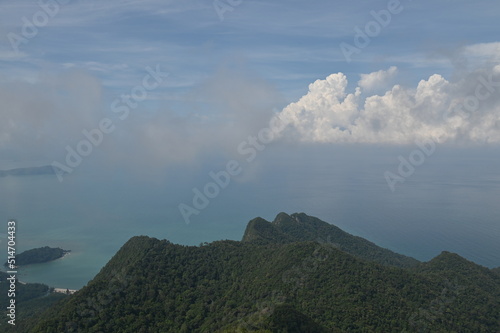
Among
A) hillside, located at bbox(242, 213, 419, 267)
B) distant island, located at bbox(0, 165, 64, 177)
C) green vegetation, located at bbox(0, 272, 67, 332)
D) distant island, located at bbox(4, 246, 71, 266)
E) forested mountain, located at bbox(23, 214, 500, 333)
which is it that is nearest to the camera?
forested mountain, located at bbox(23, 214, 500, 333)

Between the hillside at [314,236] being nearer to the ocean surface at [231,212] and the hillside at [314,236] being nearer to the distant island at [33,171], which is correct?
the ocean surface at [231,212]

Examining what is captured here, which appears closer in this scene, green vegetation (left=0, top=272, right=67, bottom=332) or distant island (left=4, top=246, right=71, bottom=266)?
green vegetation (left=0, top=272, right=67, bottom=332)

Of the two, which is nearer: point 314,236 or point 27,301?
point 27,301

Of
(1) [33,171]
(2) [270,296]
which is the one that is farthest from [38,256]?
(1) [33,171]

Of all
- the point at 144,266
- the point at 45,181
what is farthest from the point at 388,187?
the point at 45,181

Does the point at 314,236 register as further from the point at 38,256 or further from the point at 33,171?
the point at 33,171

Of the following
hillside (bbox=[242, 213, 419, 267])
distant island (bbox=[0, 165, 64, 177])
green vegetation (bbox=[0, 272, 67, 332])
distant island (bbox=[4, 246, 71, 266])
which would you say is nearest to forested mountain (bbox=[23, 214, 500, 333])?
green vegetation (bbox=[0, 272, 67, 332])

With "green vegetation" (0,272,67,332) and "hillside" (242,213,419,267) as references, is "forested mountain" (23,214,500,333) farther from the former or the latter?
"hillside" (242,213,419,267)
